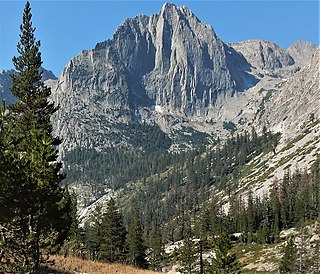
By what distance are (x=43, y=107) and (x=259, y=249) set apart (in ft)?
294

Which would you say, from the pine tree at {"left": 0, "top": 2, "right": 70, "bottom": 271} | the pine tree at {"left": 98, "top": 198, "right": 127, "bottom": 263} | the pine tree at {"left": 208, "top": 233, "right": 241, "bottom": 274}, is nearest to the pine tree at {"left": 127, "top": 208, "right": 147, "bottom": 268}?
the pine tree at {"left": 98, "top": 198, "right": 127, "bottom": 263}

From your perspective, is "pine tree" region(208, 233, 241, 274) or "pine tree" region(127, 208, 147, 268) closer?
"pine tree" region(208, 233, 241, 274)

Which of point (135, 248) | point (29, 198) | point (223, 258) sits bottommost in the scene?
point (223, 258)

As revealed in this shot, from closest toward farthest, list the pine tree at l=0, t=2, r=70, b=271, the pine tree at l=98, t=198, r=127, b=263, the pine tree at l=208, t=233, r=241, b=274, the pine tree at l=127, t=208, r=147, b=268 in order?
the pine tree at l=0, t=2, r=70, b=271, the pine tree at l=208, t=233, r=241, b=274, the pine tree at l=98, t=198, r=127, b=263, the pine tree at l=127, t=208, r=147, b=268

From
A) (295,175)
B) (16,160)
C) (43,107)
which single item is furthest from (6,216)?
(295,175)

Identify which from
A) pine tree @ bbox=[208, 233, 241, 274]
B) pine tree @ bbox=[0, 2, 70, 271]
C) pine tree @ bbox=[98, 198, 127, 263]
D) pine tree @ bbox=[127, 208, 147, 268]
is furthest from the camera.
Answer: pine tree @ bbox=[127, 208, 147, 268]

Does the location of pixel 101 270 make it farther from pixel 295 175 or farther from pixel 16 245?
pixel 295 175

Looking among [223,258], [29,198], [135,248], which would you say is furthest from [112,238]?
[29,198]

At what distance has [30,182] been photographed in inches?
874

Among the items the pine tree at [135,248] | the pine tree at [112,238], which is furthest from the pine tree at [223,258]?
the pine tree at [135,248]

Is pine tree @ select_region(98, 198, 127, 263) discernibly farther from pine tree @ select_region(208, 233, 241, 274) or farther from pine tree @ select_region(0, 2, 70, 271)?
pine tree @ select_region(0, 2, 70, 271)

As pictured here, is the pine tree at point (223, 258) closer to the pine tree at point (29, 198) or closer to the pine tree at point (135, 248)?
the pine tree at point (29, 198)

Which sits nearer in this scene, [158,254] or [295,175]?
[158,254]

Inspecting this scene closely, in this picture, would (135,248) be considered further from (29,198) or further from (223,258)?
(29,198)
